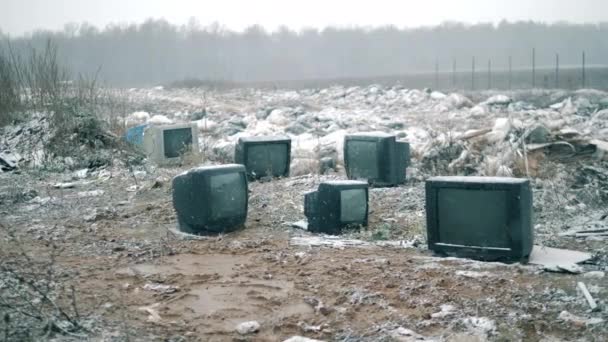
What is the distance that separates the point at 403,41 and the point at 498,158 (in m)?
39.3

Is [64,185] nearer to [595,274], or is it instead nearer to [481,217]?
[481,217]

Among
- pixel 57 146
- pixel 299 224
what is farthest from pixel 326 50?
pixel 299 224

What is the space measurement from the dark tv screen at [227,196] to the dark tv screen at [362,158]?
6.96 feet

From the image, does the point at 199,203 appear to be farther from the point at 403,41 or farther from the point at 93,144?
the point at 403,41

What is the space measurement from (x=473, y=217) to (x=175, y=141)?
5383mm

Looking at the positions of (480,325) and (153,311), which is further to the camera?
(153,311)

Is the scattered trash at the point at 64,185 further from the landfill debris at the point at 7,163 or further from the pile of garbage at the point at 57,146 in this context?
the landfill debris at the point at 7,163

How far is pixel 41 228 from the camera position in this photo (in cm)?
511

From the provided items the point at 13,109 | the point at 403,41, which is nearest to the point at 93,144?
the point at 13,109

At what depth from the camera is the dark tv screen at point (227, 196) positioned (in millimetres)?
4922

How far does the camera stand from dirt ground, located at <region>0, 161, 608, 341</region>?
2896 millimetres

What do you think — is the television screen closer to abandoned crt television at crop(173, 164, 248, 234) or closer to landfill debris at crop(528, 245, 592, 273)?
abandoned crt television at crop(173, 164, 248, 234)

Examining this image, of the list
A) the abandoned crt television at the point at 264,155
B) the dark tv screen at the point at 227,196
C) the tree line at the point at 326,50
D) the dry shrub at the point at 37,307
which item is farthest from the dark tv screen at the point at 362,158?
the tree line at the point at 326,50

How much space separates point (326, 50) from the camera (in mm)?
43719
